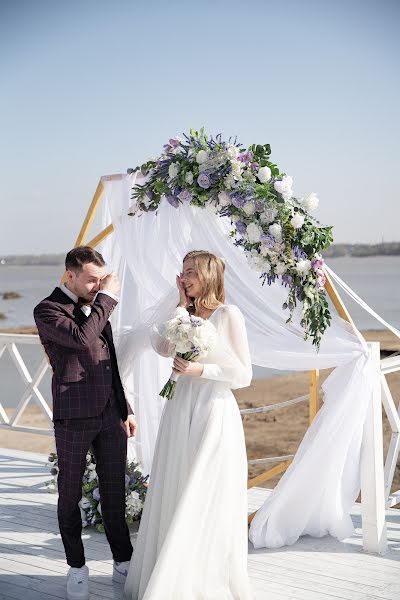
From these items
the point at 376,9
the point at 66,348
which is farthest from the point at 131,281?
the point at 376,9

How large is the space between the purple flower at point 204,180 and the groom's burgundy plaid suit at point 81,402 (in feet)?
2.75

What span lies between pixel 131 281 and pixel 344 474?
174 centimetres

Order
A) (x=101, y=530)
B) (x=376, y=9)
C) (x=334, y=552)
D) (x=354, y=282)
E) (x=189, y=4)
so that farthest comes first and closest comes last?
1. (x=354, y=282)
2. (x=189, y=4)
3. (x=376, y=9)
4. (x=101, y=530)
5. (x=334, y=552)

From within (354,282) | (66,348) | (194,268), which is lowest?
(66,348)

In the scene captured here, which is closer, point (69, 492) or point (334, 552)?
point (69, 492)

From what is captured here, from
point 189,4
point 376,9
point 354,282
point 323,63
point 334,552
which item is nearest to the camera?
point 334,552

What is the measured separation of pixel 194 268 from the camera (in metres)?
3.59

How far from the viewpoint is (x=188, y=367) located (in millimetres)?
3465

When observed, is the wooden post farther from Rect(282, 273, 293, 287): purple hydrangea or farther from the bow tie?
the bow tie

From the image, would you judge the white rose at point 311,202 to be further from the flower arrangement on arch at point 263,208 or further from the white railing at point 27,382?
the white railing at point 27,382

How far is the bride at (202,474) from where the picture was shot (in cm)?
347

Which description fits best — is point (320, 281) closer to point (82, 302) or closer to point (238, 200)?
point (238, 200)

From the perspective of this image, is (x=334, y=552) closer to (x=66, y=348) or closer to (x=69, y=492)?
(x=69, y=492)

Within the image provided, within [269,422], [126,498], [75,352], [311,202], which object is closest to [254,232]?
[311,202]
